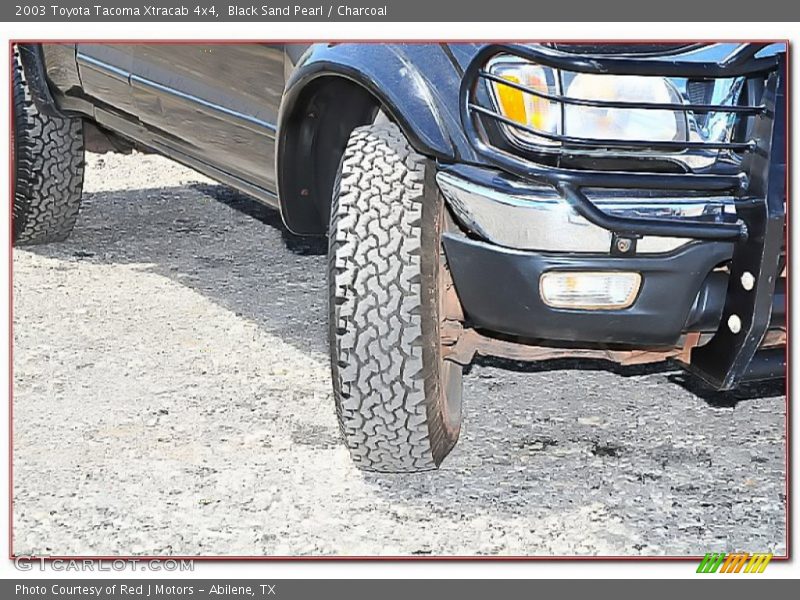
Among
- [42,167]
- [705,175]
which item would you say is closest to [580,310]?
[705,175]

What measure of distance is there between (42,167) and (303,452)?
275 cm

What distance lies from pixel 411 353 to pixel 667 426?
3.54 ft

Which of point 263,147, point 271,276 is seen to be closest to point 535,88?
point 263,147

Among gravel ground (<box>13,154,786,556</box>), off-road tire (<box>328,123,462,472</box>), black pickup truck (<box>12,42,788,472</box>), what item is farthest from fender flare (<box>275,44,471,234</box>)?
gravel ground (<box>13,154,786,556</box>)

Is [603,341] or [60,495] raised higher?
[603,341]

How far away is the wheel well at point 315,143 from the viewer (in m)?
3.44

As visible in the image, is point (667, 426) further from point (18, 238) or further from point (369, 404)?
point (18, 238)

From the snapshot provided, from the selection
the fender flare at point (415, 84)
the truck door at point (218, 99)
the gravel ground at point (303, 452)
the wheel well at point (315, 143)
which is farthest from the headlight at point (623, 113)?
the truck door at point (218, 99)

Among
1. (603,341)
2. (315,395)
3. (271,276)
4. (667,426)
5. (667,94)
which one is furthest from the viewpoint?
(271,276)

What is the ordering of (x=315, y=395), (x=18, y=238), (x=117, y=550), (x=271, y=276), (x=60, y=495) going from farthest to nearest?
(x=18, y=238) < (x=271, y=276) < (x=315, y=395) < (x=60, y=495) < (x=117, y=550)

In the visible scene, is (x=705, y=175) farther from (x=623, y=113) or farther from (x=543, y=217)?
(x=543, y=217)

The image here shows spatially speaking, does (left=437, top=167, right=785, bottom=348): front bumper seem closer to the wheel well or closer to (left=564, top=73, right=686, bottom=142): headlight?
(left=564, top=73, right=686, bottom=142): headlight

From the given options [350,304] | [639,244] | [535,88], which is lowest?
[350,304]

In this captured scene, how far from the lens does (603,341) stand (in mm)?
2861
